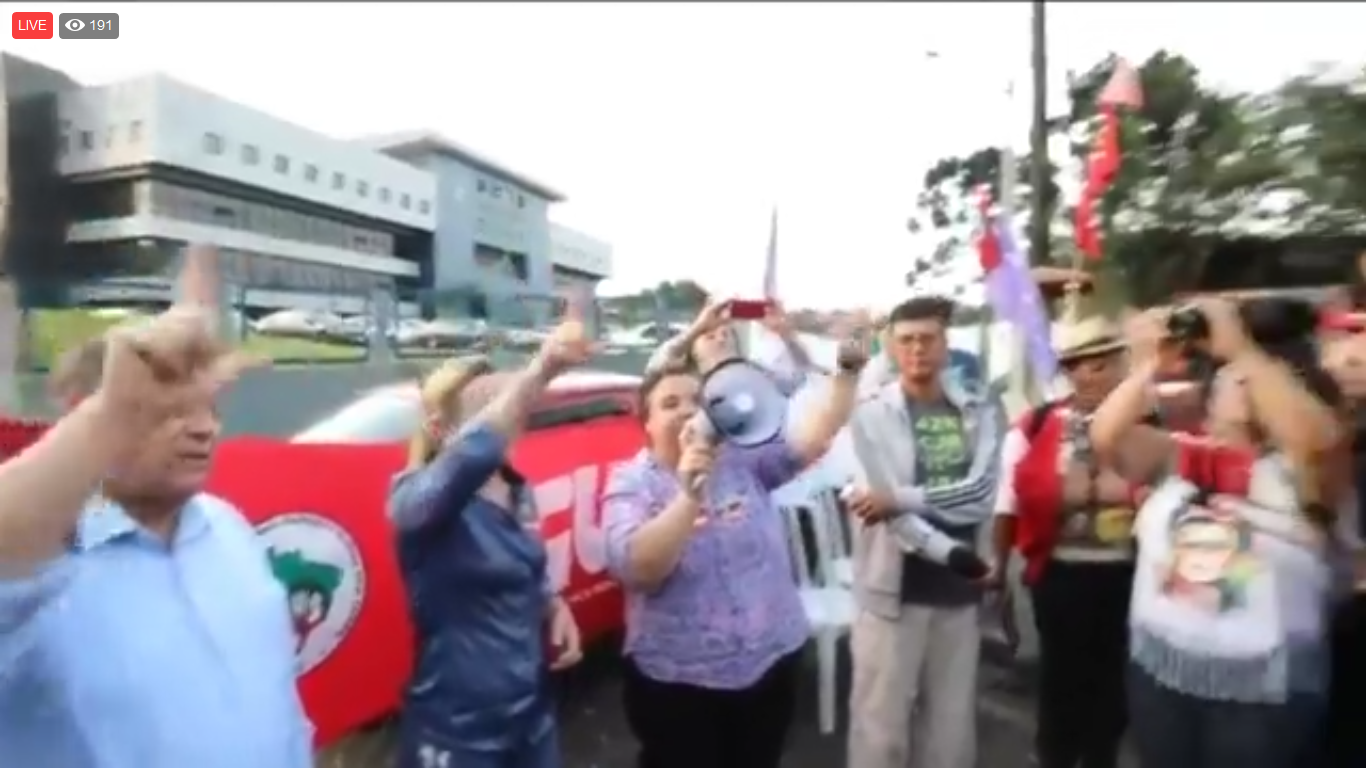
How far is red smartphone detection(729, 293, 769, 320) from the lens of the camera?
114 inches

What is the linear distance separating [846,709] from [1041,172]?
3.75 meters

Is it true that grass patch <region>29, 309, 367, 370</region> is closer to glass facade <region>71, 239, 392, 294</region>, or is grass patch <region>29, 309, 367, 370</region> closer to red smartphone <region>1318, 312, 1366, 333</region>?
glass facade <region>71, 239, 392, 294</region>

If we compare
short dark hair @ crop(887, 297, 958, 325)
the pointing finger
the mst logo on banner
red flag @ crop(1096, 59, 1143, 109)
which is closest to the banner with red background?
the mst logo on banner

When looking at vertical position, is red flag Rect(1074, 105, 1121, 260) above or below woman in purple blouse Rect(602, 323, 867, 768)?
above

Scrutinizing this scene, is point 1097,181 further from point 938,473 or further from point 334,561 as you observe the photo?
point 334,561

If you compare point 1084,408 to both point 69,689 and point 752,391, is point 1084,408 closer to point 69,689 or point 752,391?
point 752,391

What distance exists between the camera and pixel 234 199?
232 cm

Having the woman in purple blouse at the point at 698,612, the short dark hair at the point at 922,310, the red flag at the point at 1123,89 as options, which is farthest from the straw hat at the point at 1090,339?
the woman in purple blouse at the point at 698,612

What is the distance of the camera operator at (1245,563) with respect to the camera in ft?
8.19

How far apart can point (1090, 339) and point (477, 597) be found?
1846mm

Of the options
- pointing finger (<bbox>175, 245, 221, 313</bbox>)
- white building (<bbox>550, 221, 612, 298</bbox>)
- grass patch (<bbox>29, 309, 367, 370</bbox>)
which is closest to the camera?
pointing finger (<bbox>175, 245, 221, 313</bbox>)

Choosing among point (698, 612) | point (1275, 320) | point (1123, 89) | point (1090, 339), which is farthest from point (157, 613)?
point (1123, 89)

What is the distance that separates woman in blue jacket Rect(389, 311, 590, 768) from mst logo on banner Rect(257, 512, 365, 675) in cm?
36

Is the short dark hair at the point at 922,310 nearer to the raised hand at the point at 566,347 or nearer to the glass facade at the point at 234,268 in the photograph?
the raised hand at the point at 566,347
